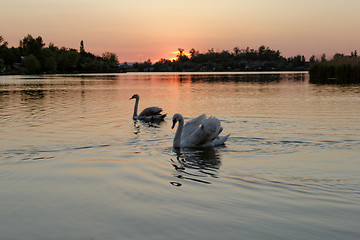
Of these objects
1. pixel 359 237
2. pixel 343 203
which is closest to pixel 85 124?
pixel 343 203

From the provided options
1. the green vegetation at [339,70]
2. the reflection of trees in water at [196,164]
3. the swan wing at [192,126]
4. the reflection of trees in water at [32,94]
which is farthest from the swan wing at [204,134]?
the green vegetation at [339,70]

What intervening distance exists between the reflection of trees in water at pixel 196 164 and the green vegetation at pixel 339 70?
5408 cm

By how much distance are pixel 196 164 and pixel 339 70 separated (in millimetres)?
61607

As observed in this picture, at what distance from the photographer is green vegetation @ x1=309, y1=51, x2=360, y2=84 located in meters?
66.2

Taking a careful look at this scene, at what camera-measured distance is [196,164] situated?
40.9 feet

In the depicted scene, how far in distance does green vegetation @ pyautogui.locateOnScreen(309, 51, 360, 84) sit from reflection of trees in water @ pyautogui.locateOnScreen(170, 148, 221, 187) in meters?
54.1

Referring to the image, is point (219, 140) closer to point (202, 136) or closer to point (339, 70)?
point (202, 136)

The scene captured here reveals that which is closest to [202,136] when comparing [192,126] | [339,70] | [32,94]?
[192,126]

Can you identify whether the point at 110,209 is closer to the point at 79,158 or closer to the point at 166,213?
the point at 166,213

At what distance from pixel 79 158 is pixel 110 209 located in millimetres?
5230

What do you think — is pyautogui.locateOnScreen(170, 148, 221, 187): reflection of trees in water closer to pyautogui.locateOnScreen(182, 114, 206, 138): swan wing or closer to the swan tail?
the swan tail

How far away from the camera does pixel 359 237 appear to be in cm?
667

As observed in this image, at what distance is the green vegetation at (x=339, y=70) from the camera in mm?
66231

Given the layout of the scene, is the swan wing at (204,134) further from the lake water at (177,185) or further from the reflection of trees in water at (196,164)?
the lake water at (177,185)
